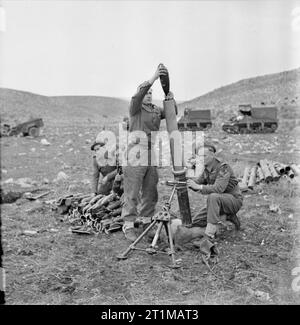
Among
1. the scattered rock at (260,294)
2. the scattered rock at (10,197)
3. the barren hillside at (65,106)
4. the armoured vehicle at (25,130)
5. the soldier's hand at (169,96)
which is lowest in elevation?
the scattered rock at (260,294)

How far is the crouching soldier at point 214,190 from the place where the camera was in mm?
4977

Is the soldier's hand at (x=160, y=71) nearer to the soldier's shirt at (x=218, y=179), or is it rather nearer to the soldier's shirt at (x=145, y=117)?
the soldier's shirt at (x=145, y=117)

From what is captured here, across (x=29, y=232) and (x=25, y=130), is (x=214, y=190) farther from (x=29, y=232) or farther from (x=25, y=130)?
(x=25, y=130)

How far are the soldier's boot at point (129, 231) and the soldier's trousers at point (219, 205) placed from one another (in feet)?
3.17

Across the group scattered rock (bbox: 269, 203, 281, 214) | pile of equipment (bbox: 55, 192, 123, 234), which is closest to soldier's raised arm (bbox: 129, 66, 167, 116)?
pile of equipment (bbox: 55, 192, 123, 234)

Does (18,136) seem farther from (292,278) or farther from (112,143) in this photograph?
Answer: (292,278)

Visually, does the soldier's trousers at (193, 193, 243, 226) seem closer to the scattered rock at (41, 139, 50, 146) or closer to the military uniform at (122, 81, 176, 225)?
the military uniform at (122, 81, 176, 225)

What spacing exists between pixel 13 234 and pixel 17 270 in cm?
124

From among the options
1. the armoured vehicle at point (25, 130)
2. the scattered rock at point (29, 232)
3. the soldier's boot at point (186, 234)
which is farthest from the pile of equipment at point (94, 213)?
the armoured vehicle at point (25, 130)

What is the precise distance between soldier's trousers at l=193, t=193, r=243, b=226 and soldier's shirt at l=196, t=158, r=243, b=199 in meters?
0.07

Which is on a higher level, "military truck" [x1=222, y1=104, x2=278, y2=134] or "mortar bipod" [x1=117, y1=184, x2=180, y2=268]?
"military truck" [x1=222, y1=104, x2=278, y2=134]

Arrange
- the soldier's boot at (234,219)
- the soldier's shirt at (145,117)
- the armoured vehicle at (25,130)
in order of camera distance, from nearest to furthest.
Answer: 1. the soldier's shirt at (145,117)
2. the soldier's boot at (234,219)
3. the armoured vehicle at (25,130)

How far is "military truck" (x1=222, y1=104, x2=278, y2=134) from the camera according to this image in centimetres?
1795

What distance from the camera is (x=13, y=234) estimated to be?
5.66 metres
